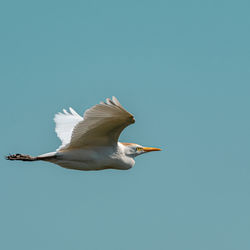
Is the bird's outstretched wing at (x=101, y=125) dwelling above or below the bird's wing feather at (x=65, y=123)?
below

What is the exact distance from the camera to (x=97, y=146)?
50.5ft

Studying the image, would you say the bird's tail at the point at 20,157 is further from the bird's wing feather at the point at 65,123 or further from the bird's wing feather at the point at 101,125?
the bird's wing feather at the point at 65,123

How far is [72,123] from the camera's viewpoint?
1866cm

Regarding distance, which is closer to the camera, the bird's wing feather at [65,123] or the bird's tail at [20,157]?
the bird's tail at [20,157]

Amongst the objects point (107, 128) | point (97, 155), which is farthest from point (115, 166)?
point (107, 128)

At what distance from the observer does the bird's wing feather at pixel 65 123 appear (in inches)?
708

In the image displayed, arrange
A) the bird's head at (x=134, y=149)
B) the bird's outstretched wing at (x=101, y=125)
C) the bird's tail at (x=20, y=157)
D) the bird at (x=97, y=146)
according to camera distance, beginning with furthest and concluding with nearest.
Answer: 1. the bird's head at (x=134, y=149)
2. the bird's tail at (x=20, y=157)
3. the bird at (x=97, y=146)
4. the bird's outstretched wing at (x=101, y=125)

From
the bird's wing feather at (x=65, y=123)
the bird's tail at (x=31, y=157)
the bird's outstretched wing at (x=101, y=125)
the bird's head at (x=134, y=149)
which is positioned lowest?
the bird's tail at (x=31, y=157)

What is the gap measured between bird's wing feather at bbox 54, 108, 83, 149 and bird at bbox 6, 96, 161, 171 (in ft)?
7.30

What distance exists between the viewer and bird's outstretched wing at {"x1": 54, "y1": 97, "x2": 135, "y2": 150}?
13031 millimetres

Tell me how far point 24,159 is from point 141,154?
370cm

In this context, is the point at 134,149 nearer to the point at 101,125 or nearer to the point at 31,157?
the point at 101,125

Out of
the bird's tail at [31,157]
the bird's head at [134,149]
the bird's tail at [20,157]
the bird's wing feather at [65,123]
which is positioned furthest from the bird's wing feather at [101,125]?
the bird's wing feather at [65,123]

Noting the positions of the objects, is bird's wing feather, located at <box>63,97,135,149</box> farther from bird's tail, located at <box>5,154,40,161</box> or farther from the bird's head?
the bird's head
